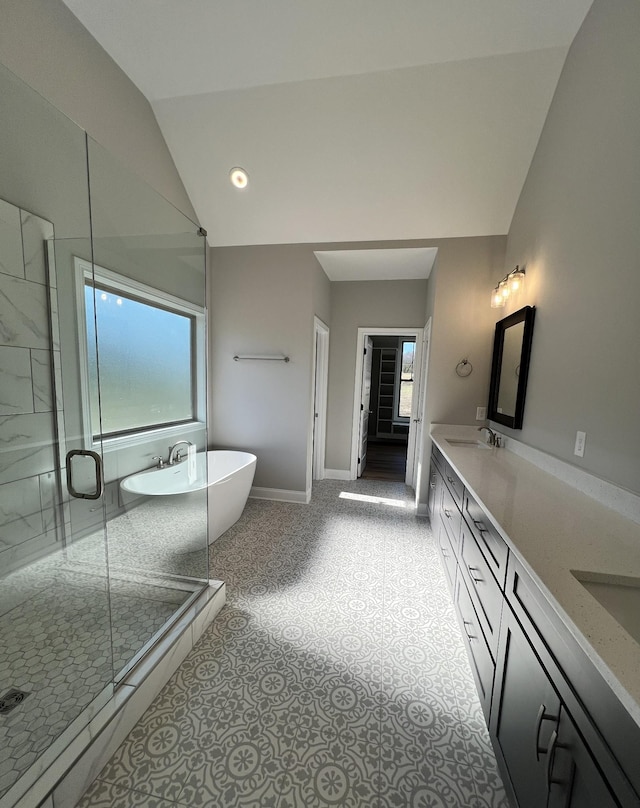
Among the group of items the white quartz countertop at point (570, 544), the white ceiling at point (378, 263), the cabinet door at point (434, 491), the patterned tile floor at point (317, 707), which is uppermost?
the white ceiling at point (378, 263)

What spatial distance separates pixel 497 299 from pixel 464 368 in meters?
0.67

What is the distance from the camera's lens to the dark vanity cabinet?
0.60 meters

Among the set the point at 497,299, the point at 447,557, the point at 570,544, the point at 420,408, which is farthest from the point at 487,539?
the point at 420,408

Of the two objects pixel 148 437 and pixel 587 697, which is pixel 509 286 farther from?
pixel 148 437

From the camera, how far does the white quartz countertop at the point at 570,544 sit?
24.4 inches

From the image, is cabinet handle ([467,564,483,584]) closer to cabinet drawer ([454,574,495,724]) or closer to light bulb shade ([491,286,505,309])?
cabinet drawer ([454,574,495,724])

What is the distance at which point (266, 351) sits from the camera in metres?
3.53

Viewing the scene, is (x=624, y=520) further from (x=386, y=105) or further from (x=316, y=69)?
(x=316, y=69)

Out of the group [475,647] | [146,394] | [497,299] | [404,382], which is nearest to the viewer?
[475,647]

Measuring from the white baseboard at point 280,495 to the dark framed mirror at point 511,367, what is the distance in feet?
6.74

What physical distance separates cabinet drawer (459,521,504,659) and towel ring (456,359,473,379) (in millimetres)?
1772

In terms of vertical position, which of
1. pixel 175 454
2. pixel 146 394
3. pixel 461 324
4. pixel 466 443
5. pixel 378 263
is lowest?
pixel 175 454

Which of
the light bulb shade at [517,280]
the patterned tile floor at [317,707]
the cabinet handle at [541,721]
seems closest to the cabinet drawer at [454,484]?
the patterned tile floor at [317,707]

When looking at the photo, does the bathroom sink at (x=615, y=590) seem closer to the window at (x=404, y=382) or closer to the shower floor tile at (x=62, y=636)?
the shower floor tile at (x=62, y=636)
